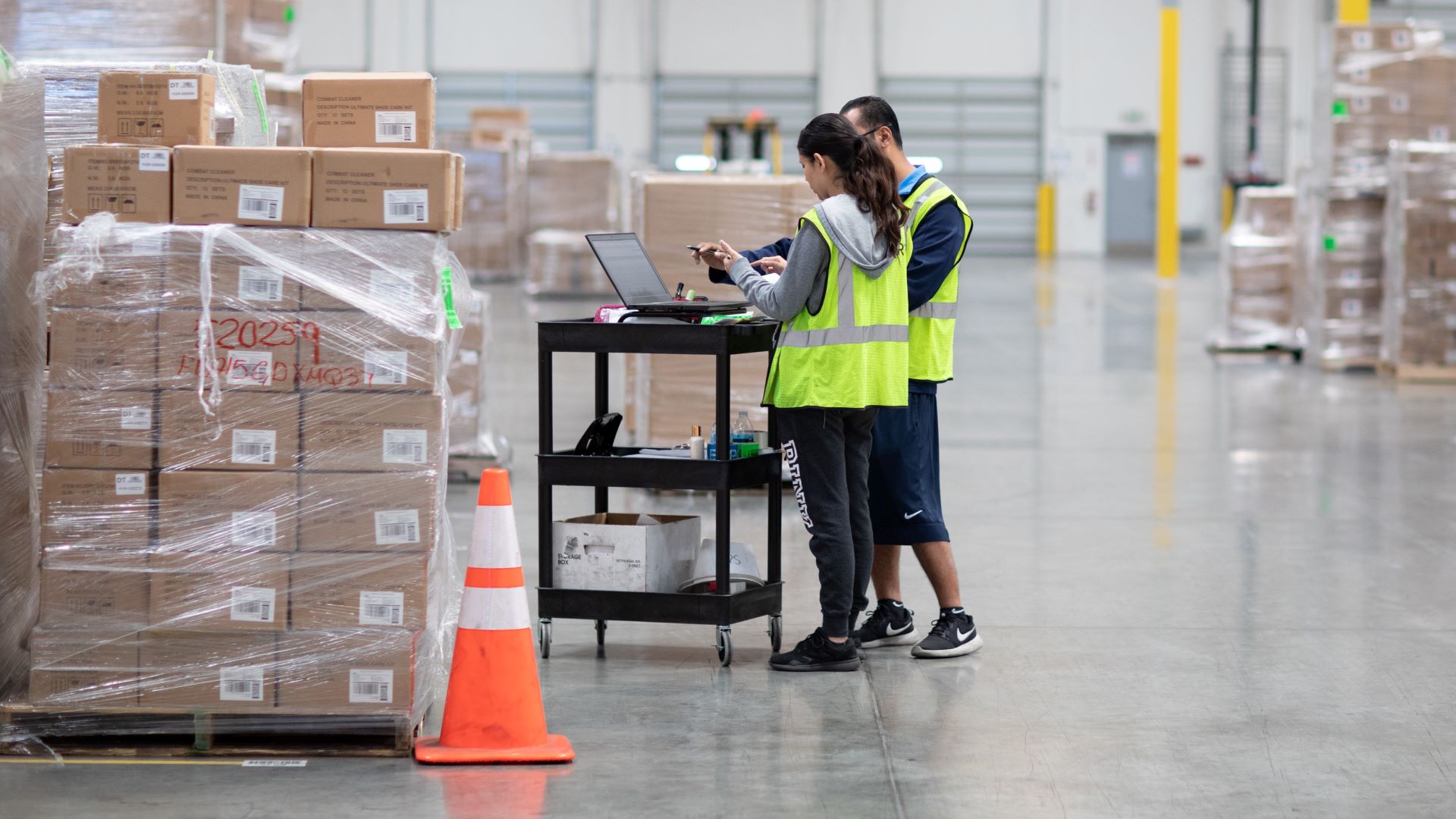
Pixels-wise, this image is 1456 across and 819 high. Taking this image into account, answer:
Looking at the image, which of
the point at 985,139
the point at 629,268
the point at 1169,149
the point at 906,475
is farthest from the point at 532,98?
the point at 906,475

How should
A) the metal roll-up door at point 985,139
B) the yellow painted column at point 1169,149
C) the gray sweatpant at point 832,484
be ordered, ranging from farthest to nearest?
the metal roll-up door at point 985,139 < the yellow painted column at point 1169,149 < the gray sweatpant at point 832,484

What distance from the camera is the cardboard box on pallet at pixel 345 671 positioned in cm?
379

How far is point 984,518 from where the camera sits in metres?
7.14

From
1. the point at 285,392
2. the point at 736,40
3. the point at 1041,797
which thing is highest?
the point at 736,40

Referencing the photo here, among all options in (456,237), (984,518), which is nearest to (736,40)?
(456,237)

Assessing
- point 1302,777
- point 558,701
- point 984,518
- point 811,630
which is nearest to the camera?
point 1302,777

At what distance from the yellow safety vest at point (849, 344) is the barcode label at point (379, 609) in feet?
4.08

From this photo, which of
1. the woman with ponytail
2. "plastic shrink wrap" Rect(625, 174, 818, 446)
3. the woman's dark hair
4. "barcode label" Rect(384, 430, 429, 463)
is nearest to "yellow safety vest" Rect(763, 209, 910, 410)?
the woman with ponytail

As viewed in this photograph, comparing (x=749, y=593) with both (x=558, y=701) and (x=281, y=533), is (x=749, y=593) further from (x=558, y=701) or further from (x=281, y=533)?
(x=281, y=533)

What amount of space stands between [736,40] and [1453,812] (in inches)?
1082

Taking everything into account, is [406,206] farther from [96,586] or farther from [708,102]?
[708,102]

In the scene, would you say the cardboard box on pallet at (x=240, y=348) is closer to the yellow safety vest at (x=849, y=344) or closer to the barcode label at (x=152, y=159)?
the barcode label at (x=152, y=159)

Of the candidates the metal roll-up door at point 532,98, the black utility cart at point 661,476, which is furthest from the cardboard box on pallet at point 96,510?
the metal roll-up door at point 532,98

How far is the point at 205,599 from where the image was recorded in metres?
3.79
